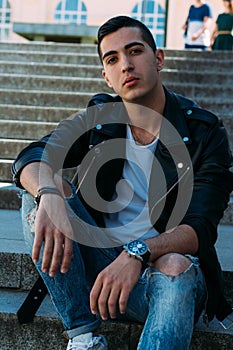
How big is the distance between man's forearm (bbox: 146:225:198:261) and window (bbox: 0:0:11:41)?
29666 mm

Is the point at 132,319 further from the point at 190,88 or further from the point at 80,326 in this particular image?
the point at 190,88

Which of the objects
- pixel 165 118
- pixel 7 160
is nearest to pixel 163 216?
pixel 165 118

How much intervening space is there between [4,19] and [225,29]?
23216 millimetres

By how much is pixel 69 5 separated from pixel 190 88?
892 inches

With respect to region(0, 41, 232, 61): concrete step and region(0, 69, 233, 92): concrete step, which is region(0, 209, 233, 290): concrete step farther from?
region(0, 41, 232, 61): concrete step

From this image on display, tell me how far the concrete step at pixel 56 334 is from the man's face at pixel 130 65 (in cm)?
97

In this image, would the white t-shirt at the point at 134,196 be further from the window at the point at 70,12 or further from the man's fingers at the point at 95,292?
the window at the point at 70,12

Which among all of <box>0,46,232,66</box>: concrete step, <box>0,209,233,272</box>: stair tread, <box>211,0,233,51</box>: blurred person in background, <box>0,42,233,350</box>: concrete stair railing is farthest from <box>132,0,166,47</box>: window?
<box>0,209,233,272</box>: stair tread

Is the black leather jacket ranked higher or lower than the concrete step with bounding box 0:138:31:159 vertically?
higher

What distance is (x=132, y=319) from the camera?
8.07 feet

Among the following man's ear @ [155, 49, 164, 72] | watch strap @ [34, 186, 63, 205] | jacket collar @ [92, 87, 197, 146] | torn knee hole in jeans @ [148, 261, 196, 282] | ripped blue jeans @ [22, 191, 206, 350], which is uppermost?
man's ear @ [155, 49, 164, 72]

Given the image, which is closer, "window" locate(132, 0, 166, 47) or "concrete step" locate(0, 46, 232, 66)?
"concrete step" locate(0, 46, 232, 66)

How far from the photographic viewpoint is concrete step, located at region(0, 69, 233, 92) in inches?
258

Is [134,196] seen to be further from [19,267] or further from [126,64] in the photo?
[19,267]
